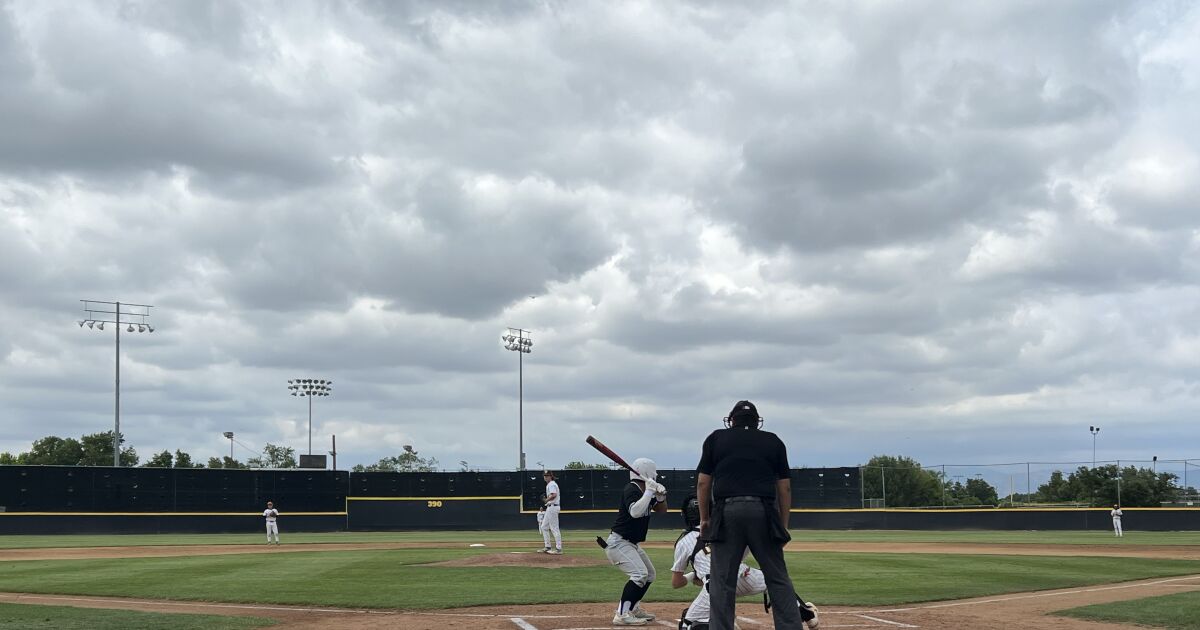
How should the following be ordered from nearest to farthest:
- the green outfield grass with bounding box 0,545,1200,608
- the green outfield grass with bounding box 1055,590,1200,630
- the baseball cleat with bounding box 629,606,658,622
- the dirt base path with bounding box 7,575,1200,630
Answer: the dirt base path with bounding box 7,575,1200,630
the baseball cleat with bounding box 629,606,658,622
the green outfield grass with bounding box 1055,590,1200,630
the green outfield grass with bounding box 0,545,1200,608

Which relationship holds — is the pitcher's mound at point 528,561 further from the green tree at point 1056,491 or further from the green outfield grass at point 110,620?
the green tree at point 1056,491

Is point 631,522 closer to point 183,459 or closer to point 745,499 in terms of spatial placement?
point 745,499

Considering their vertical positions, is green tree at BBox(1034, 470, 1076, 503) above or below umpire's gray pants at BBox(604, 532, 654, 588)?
below

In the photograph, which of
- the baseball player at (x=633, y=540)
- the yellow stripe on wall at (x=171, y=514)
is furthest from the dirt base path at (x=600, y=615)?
the yellow stripe on wall at (x=171, y=514)

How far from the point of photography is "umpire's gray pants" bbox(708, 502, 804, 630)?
8.80 metres

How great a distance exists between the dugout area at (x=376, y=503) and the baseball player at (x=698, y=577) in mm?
41723

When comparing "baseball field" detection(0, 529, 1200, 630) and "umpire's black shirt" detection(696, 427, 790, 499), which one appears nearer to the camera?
"umpire's black shirt" detection(696, 427, 790, 499)

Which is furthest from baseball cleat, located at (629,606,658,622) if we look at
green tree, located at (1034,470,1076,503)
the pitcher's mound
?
green tree, located at (1034,470,1076,503)

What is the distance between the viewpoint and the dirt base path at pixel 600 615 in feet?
43.2

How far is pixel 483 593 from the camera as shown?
17.1 metres

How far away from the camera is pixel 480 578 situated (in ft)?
65.7

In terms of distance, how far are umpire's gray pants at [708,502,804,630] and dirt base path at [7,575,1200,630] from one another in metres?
3.91

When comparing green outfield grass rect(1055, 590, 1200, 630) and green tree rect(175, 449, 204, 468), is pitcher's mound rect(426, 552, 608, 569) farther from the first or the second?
green tree rect(175, 449, 204, 468)

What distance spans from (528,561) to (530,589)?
19.6 ft
